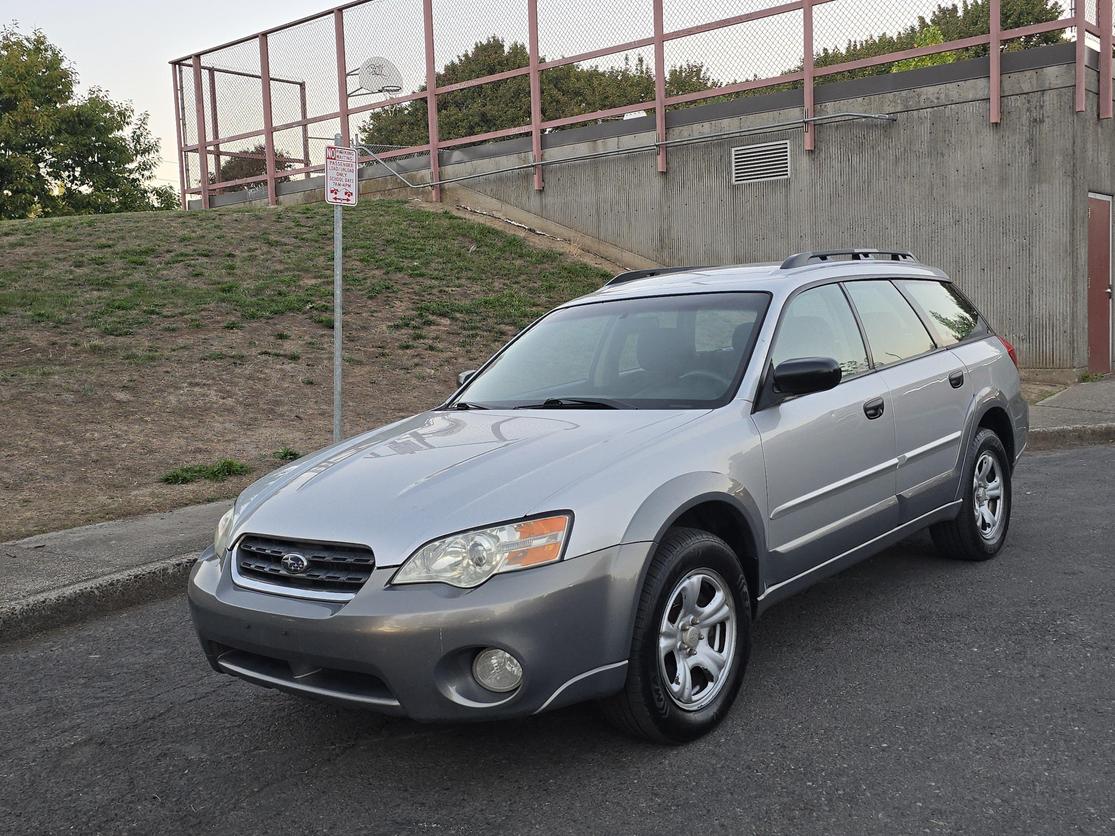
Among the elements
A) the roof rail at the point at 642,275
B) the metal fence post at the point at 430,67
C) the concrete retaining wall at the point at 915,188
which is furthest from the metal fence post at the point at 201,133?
the roof rail at the point at 642,275

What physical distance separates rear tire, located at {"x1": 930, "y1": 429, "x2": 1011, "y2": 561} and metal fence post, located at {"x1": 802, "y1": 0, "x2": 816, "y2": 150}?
33.6 feet

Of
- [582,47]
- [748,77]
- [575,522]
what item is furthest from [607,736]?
[582,47]

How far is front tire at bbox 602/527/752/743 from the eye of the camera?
3307 mm

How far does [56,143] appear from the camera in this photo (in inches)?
1367

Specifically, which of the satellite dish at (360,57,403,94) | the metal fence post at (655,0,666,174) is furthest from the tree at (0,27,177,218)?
the metal fence post at (655,0,666,174)

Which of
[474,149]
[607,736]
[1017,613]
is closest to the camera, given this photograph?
[607,736]

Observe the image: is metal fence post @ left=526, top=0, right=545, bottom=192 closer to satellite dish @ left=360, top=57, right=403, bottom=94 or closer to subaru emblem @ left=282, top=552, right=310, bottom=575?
satellite dish @ left=360, top=57, right=403, bottom=94

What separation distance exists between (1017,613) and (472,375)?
2.73 metres

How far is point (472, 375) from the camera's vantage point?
5090 mm

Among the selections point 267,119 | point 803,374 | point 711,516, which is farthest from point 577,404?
point 267,119

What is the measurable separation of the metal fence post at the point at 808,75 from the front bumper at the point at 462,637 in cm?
1311

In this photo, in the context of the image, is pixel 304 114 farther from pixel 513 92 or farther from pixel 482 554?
pixel 482 554

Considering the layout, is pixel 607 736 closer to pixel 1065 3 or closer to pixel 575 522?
pixel 575 522

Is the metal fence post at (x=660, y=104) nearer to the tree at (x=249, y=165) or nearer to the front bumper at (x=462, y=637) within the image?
the tree at (x=249, y=165)
